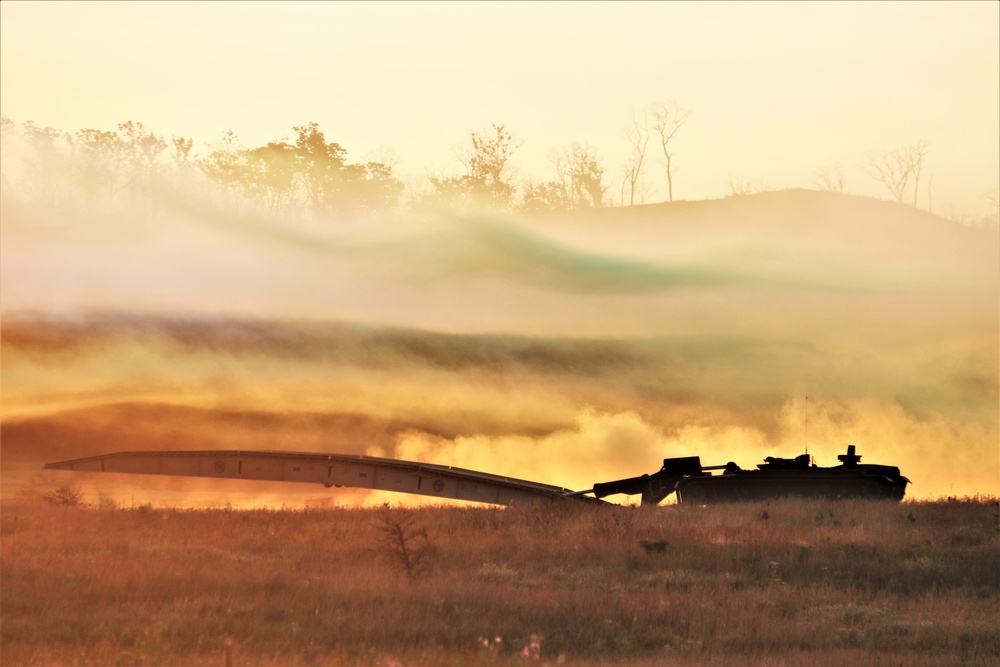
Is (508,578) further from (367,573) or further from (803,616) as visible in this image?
(803,616)

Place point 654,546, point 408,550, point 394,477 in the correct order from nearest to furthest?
point 408,550, point 654,546, point 394,477

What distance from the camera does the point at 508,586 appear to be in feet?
78.7

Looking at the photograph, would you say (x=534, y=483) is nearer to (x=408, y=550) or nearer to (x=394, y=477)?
(x=394, y=477)

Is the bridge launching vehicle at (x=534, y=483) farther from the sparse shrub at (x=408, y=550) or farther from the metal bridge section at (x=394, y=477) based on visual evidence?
the sparse shrub at (x=408, y=550)

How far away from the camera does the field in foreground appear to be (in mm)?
18359

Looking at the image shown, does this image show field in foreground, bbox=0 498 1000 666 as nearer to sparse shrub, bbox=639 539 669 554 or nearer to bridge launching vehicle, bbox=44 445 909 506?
Result: sparse shrub, bbox=639 539 669 554

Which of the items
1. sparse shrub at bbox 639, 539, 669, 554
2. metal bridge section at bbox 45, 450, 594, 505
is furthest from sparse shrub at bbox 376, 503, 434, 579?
metal bridge section at bbox 45, 450, 594, 505

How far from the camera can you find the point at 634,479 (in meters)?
42.4

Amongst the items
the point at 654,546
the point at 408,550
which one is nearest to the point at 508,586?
the point at 408,550

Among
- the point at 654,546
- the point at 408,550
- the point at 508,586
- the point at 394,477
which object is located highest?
the point at 394,477

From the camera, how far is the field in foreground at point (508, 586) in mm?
18359

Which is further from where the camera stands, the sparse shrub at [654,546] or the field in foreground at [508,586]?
the sparse shrub at [654,546]

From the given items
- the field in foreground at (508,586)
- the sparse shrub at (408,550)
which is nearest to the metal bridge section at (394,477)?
the field in foreground at (508,586)

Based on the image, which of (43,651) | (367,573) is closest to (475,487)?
(367,573)
